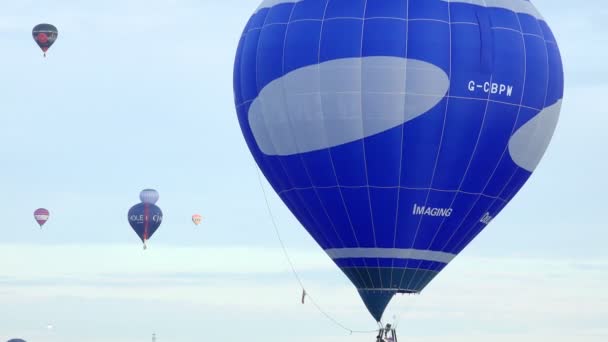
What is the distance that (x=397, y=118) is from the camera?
200 ft

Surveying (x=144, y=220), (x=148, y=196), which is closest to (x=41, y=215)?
(x=144, y=220)

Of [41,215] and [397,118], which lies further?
[41,215]

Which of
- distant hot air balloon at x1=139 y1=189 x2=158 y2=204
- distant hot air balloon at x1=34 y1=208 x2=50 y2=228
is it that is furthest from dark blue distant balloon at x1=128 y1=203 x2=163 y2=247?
distant hot air balloon at x1=34 y1=208 x2=50 y2=228

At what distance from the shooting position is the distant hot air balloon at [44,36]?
317ft

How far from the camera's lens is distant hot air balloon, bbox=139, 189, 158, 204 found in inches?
4377

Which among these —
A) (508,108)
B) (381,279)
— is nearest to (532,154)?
(508,108)

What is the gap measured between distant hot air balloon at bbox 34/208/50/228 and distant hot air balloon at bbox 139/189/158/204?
5798 mm

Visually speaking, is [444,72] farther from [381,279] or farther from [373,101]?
[381,279]

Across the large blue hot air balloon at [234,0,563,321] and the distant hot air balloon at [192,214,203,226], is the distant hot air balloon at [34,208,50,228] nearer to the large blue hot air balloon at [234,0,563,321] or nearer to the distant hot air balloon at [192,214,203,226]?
the distant hot air balloon at [192,214,203,226]

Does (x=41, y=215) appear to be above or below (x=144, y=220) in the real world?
above

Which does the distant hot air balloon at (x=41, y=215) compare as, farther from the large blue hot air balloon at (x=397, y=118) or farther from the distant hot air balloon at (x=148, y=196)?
the large blue hot air balloon at (x=397, y=118)

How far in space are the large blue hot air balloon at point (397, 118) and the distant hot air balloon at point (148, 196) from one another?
4810 centimetres

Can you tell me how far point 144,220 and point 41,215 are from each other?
575 centimetres

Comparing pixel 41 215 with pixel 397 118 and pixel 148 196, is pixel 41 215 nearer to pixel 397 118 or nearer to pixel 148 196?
pixel 148 196
